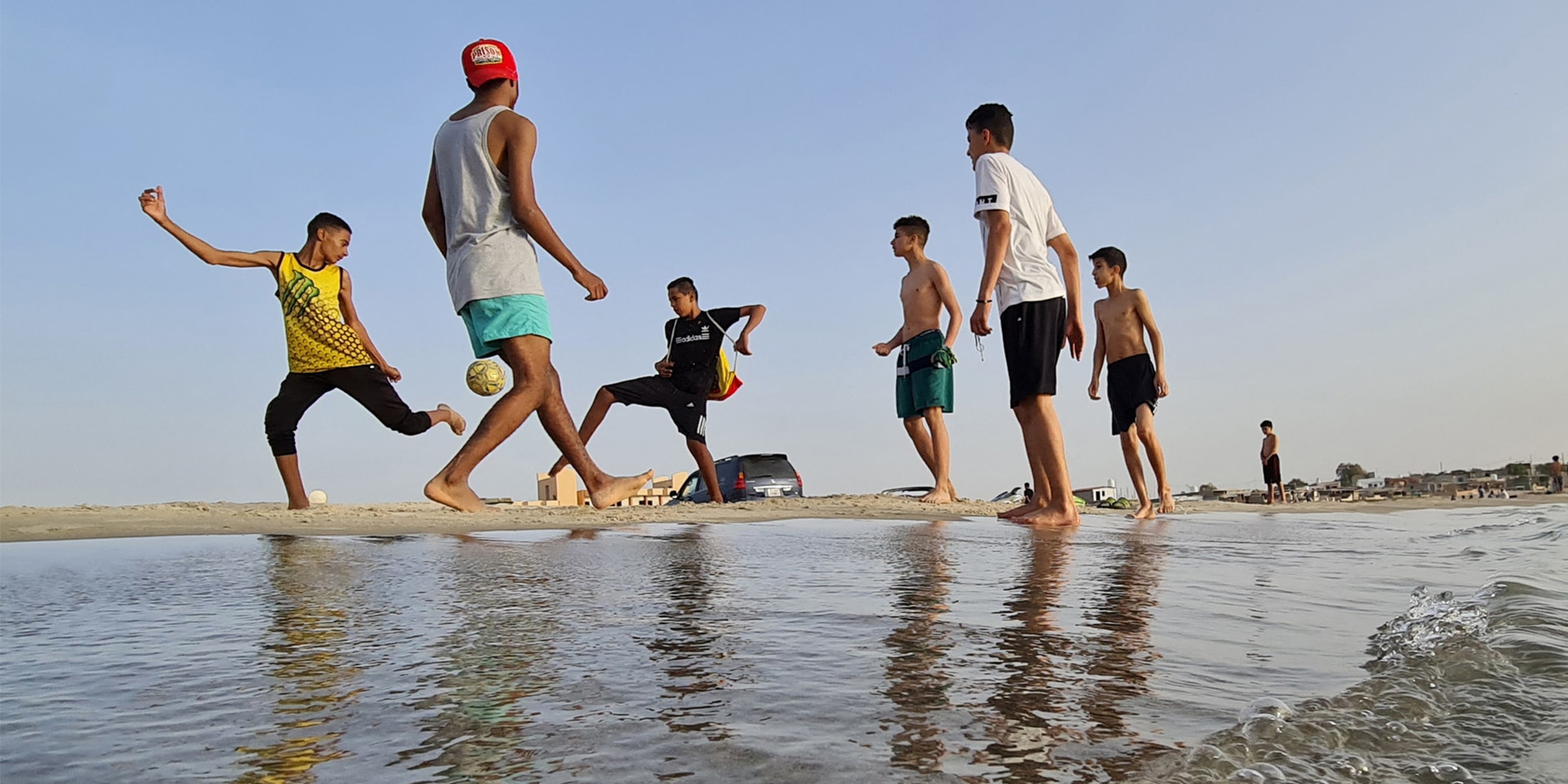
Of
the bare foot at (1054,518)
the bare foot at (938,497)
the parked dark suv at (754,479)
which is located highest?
the parked dark suv at (754,479)

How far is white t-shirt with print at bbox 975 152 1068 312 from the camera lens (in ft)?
19.0

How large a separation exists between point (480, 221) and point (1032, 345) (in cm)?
312

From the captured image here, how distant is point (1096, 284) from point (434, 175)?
19.4 ft

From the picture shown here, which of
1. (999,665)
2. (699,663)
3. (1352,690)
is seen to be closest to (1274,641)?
(1352,690)

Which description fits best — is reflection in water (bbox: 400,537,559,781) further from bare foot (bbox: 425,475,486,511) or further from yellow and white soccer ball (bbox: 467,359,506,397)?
yellow and white soccer ball (bbox: 467,359,506,397)

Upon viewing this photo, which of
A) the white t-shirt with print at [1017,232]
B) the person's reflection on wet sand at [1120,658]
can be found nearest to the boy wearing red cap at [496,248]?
the white t-shirt with print at [1017,232]

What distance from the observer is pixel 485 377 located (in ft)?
20.7

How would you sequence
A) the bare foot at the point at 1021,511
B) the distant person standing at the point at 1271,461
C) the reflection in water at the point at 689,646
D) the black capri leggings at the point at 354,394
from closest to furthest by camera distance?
the reflection in water at the point at 689,646 < the bare foot at the point at 1021,511 < the black capri leggings at the point at 354,394 < the distant person standing at the point at 1271,461

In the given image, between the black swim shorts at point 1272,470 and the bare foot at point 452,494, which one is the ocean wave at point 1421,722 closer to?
the bare foot at point 452,494

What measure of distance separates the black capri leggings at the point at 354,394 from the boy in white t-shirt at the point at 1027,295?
3654 millimetres

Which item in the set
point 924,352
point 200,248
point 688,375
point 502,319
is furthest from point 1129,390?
point 200,248

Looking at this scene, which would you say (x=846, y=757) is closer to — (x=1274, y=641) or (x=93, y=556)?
(x=1274, y=641)

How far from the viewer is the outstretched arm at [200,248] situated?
554 centimetres

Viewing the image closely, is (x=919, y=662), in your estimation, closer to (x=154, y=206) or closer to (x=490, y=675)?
(x=490, y=675)
